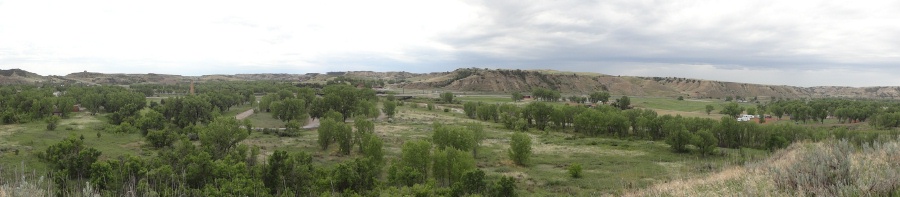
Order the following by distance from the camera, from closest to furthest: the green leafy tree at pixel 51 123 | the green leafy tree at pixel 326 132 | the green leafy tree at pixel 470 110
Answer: the green leafy tree at pixel 326 132, the green leafy tree at pixel 51 123, the green leafy tree at pixel 470 110

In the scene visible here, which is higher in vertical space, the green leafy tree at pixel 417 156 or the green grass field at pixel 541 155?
the green leafy tree at pixel 417 156

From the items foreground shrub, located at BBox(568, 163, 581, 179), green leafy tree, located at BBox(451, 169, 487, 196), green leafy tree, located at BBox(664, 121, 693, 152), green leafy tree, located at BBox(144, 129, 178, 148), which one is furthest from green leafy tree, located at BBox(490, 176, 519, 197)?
green leafy tree, located at BBox(144, 129, 178, 148)

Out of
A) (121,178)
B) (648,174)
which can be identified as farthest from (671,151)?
(121,178)

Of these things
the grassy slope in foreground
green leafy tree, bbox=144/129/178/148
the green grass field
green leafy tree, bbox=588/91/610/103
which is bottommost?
the green grass field

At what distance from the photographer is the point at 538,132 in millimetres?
102938

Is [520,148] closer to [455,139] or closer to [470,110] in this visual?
[455,139]

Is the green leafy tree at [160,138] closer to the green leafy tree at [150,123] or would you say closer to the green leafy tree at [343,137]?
the green leafy tree at [150,123]

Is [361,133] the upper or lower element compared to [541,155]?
upper

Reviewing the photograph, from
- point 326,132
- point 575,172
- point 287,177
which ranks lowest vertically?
point 575,172

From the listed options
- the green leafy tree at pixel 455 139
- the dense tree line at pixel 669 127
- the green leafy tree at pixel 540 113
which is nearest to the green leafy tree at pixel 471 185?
the green leafy tree at pixel 455 139

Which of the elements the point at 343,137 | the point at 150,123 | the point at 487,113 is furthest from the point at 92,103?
the point at 487,113

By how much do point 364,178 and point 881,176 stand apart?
115 ft

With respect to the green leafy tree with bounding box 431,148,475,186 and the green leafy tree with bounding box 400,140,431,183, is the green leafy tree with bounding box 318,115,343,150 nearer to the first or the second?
the green leafy tree with bounding box 400,140,431,183

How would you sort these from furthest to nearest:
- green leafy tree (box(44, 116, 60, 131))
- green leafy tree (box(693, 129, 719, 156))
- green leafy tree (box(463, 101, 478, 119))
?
green leafy tree (box(463, 101, 478, 119)) < green leafy tree (box(693, 129, 719, 156)) < green leafy tree (box(44, 116, 60, 131))
